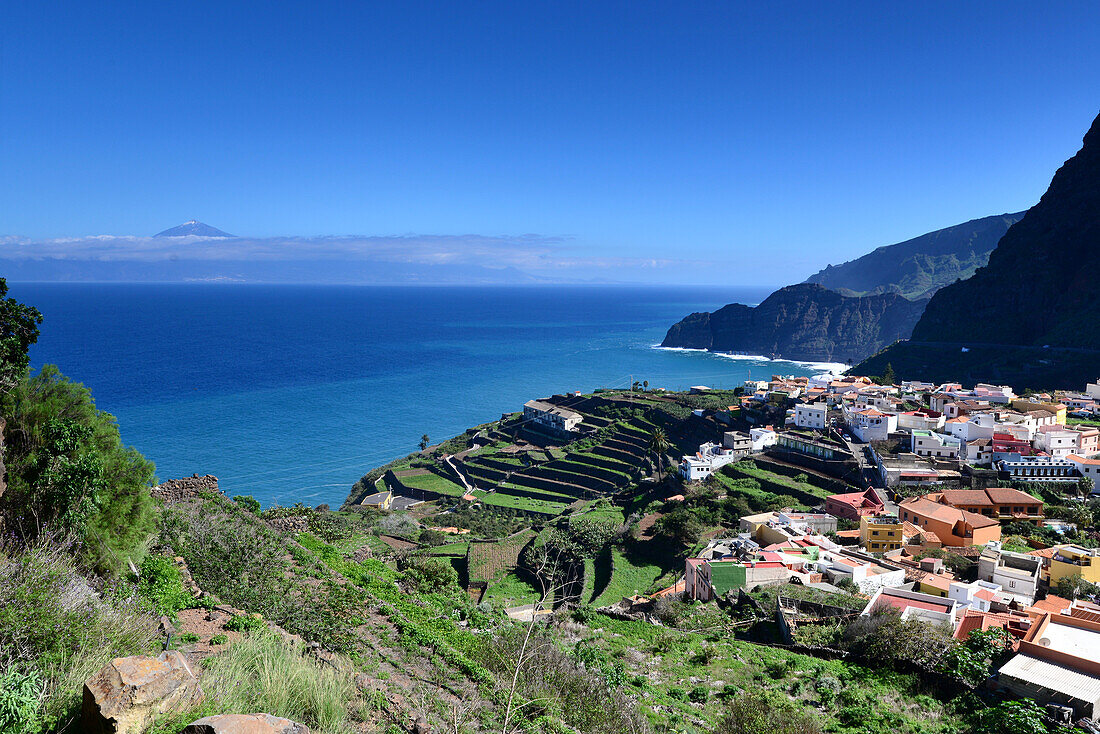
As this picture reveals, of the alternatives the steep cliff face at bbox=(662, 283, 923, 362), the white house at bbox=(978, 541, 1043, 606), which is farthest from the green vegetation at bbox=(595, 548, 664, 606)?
the steep cliff face at bbox=(662, 283, 923, 362)

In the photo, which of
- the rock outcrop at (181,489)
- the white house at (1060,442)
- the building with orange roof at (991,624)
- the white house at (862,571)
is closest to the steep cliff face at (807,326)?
the white house at (1060,442)

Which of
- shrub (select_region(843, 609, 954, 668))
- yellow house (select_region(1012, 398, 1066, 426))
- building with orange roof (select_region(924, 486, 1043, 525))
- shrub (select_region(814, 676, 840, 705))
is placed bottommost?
building with orange roof (select_region(924, 486, 1043, 525))

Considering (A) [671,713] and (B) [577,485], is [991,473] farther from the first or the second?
(A) [671,713]

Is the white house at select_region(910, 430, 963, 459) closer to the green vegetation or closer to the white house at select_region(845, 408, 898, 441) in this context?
the white house at select_region(845, 408, 898, 441)

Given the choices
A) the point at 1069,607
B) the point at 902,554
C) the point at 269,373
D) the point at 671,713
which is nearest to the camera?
the point at 671,713

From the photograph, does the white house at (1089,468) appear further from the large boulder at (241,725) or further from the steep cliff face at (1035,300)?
the steep cliff face at (1035,300)

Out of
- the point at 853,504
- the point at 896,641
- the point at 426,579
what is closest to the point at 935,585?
the point at 896,641

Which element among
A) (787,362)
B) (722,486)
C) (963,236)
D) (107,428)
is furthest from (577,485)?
(963,236)

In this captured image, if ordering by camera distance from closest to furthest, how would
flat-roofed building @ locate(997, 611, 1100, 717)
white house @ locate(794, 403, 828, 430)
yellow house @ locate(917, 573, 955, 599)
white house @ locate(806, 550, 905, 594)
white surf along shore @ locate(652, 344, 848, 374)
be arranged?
flat-roofed building @ locate(997, 611, 1100, 717), yellow house @ locate(917, 573, 955, 599), white house @ locate(806, 550, 905, 594), white house @ locate(794, 403, 828, 430), white surf along shore @ locate(652, 344, 848, 374)
